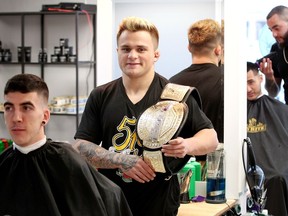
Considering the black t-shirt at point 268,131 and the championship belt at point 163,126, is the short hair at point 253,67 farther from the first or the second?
the championship belt at point 163,126

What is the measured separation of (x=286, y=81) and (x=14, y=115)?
2.25 metres

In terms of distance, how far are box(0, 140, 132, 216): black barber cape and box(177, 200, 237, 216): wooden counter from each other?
686 millimetres

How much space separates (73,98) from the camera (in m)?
6.45

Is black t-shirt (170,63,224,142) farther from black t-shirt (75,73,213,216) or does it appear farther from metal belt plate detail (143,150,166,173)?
metal belt plate detail (143,150,166,173)

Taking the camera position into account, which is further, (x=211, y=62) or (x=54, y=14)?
(x=54, y=14)

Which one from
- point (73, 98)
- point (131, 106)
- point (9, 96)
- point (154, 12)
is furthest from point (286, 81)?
point (73, 98)

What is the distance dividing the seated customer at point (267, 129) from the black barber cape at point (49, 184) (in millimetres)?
1672

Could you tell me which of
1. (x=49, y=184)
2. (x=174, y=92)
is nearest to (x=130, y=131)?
(x=174, y=92)

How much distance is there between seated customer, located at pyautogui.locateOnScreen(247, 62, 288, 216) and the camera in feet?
12.6

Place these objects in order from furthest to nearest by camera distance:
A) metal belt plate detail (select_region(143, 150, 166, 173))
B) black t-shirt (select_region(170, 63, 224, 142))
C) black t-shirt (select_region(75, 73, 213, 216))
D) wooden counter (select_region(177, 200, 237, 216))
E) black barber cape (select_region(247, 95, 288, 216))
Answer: black barber cape (select_region(247, 95, 288, 216)), black t-shirt (select_region(170, 63, 224, 142)), wooden counter (select_region(177, 200, 237, 216)), black t-shirt (select_region(75, 73, 213, 216)), metal belt plate detail (select_region(143, 150, 166, 173))

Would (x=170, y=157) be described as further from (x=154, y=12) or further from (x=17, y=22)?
(x=17, y=22)

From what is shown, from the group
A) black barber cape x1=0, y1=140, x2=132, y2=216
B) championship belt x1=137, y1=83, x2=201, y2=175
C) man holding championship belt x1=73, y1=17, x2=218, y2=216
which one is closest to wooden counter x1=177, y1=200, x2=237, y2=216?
man holding championship belt x1=73, y1=17, x2=218, y2=216

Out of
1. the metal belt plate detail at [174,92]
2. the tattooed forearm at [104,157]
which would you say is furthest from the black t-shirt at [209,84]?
the tattooed forearm at [104,157]

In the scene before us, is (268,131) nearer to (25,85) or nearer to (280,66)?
(280,66)
